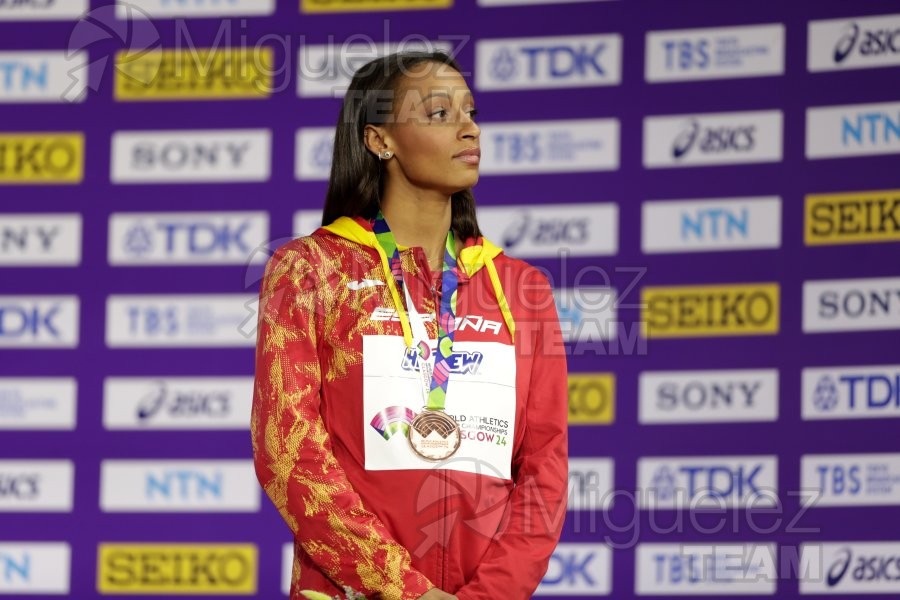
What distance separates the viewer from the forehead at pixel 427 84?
81.0 inches

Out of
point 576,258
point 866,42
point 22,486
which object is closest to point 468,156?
point 576,258

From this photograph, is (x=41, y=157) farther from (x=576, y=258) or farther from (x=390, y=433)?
(x=390, y=433)

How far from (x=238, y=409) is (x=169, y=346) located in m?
0.33

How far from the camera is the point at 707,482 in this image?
382 centimetres

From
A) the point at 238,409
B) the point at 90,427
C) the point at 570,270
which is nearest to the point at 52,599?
the point at 90,427

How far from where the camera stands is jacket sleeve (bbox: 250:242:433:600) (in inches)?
71.4

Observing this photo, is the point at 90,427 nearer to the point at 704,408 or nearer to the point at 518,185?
the point at 518,185

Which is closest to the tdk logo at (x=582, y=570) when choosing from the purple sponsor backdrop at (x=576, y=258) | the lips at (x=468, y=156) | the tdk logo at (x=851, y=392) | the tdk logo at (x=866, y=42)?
the purple sponsor backdrop at (x=576, y=258)

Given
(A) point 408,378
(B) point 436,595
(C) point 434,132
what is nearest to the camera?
(B) point 436,595

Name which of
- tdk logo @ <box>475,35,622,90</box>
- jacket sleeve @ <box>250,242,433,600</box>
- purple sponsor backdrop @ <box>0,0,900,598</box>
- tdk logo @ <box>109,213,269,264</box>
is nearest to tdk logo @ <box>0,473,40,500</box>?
purple sponsor backdrop @ <box>0,0,900,598</box>

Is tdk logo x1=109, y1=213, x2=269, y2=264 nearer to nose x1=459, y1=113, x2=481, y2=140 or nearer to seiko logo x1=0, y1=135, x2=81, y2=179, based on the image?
seiko logo x1=0, y1=135, x2=81, y2=179

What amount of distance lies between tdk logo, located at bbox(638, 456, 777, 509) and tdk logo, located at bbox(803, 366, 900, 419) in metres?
0.24

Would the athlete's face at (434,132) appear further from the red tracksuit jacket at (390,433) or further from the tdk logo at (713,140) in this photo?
the tdk logo at (713,140)

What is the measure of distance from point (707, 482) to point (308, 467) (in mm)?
2267
